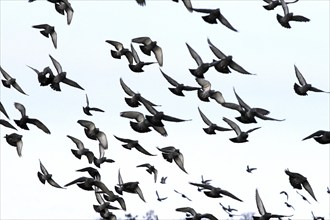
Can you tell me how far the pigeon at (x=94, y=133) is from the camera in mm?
37594

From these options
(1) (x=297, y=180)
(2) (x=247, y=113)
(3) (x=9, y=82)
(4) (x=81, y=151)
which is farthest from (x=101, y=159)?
(1) (x=297, y=180)

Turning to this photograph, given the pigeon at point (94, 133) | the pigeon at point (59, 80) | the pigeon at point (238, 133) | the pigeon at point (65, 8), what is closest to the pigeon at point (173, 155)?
the pigeon at point (238, 133)

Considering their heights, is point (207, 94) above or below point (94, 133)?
above

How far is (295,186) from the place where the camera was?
3919 centimetres

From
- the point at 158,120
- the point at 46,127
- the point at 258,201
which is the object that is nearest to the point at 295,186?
the point at 258,201

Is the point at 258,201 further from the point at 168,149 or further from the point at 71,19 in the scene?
the point at 71,19

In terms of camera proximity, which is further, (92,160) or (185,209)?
(92,160)

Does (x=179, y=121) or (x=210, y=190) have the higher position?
(x=179, y=121)

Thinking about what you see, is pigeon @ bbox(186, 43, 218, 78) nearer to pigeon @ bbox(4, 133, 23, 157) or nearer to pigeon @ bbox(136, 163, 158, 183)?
pigeon @ bbox(136, 163, 158, 183)

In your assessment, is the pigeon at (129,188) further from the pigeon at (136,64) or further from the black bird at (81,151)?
the pigeon at (136,64)

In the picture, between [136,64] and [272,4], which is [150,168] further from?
[272,4]

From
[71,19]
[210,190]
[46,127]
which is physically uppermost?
[71,19]

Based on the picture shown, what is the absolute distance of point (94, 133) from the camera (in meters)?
37.7

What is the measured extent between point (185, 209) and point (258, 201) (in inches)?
89.8
